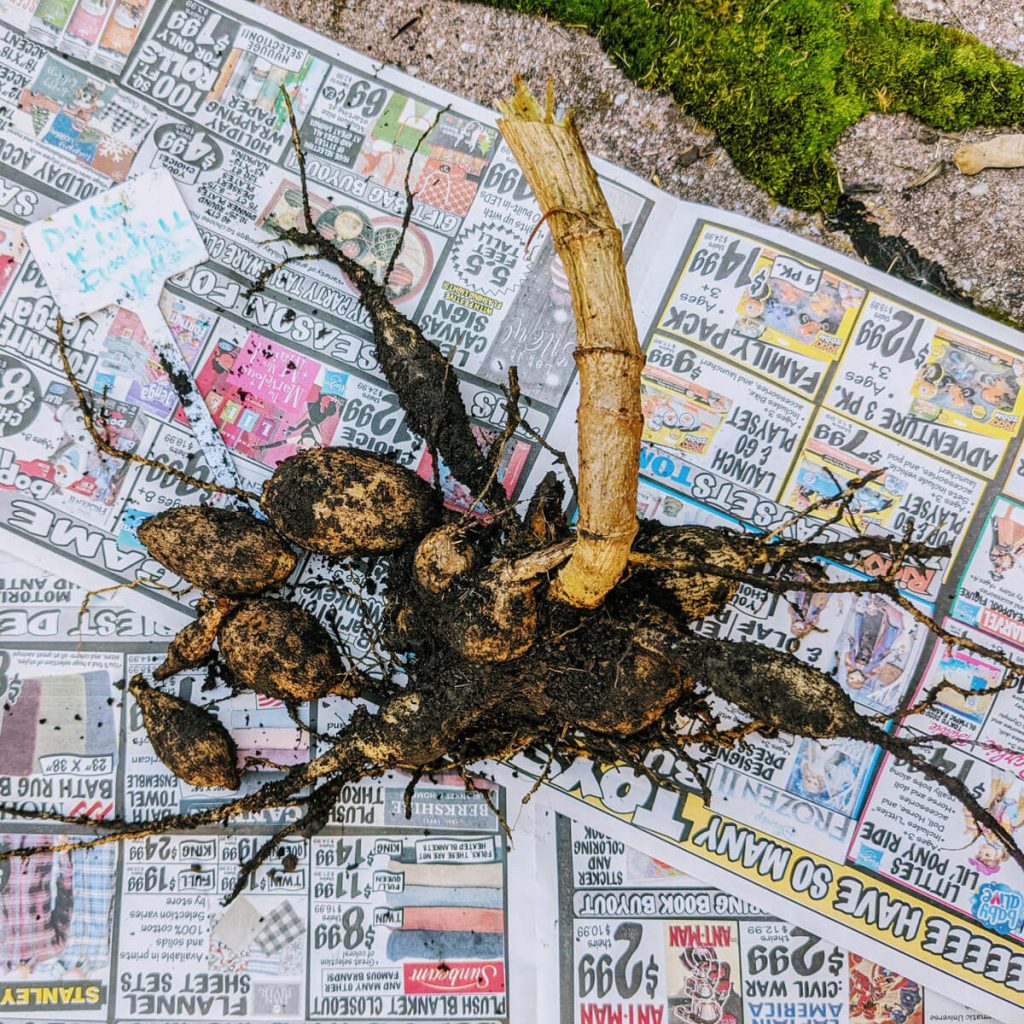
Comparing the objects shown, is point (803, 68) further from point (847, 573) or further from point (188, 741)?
point (188, 741)

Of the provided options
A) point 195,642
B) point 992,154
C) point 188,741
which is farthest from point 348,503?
point 992,154

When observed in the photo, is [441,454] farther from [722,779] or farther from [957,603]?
[957,603]

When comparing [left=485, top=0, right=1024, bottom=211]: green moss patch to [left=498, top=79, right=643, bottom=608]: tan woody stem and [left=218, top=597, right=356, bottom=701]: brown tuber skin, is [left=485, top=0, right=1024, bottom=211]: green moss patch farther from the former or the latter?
[left=218, top=597, right=356, bottom=701]: brown tuber skin

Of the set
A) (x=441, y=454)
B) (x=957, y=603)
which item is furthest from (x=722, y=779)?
(x=441, y=454)

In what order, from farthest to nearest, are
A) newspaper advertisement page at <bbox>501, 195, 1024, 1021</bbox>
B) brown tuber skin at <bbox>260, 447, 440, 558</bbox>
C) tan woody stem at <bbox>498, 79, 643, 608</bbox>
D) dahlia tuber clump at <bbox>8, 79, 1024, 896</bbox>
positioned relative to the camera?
newspaper advertisement page at <bbox>501, 195, 1024, 1021</bbox> → brown tuber skin at <bbox>260, 447, 440, 558</bbox> → dahlia tuber clump at <bbox>8, 79, 1024, 896</bbox> → tan woody stem at <bbox>498, 79, 643, 608</bbox>

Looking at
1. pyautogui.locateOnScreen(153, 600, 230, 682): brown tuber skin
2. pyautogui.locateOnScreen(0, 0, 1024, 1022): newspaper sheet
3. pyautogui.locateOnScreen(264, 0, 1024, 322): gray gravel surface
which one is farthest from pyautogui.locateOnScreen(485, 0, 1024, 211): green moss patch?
pyautogui.locateOnScreen(153, 600, 230, 682): brown tuber skin

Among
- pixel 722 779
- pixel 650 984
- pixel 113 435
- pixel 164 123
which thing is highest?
pixel 164 123
